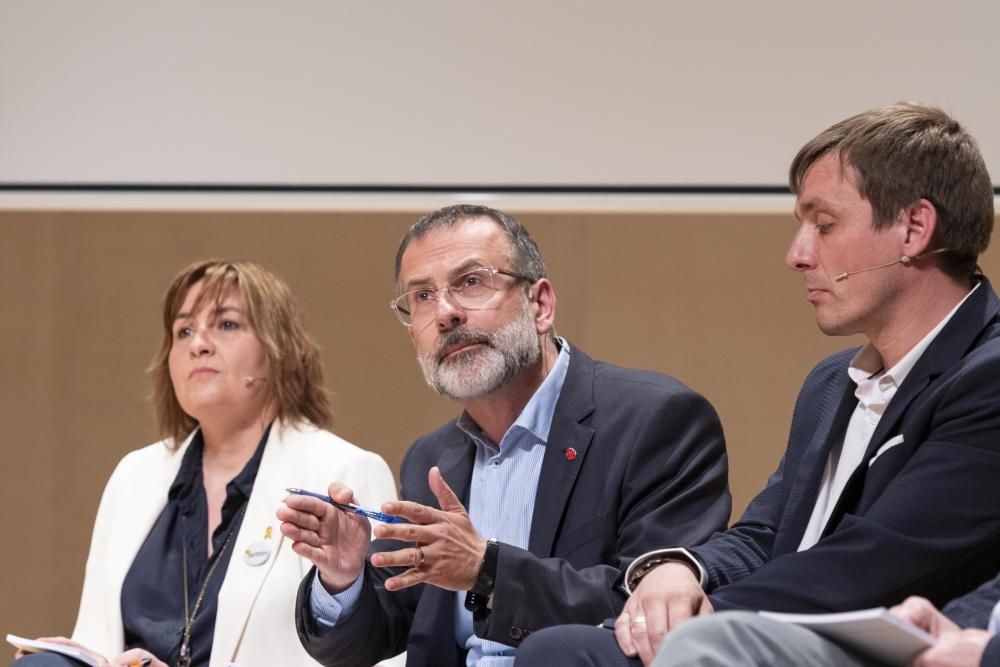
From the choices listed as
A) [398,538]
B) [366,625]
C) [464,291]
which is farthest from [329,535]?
[464,291]

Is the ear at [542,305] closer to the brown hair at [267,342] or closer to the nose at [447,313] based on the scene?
the nose at [447,313]

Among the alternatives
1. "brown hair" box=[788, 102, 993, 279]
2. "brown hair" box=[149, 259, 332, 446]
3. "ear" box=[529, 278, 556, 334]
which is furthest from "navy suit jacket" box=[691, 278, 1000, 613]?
"brown hair" box=[149, 259, 332, 446]

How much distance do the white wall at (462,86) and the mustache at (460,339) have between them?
1441mm

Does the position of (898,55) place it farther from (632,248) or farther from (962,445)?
(962,445)

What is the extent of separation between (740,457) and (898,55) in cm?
132

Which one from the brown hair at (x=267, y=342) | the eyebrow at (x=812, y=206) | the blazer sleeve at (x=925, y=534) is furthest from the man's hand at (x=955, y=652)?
the brown hair at (x=267, y=342)

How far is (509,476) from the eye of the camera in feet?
9.49

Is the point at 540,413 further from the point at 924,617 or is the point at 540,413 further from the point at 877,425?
the point at 924,617

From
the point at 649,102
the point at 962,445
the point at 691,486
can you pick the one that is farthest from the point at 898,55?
the point at 962,445

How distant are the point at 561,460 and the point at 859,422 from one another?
65 cm

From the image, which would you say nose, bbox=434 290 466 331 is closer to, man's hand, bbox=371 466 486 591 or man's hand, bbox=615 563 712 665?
man's hand, bbox=371 466 486 591

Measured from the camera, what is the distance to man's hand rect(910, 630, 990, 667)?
1769mm

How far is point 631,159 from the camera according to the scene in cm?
419

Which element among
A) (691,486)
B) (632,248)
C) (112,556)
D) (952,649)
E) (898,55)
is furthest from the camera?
(632,248)
